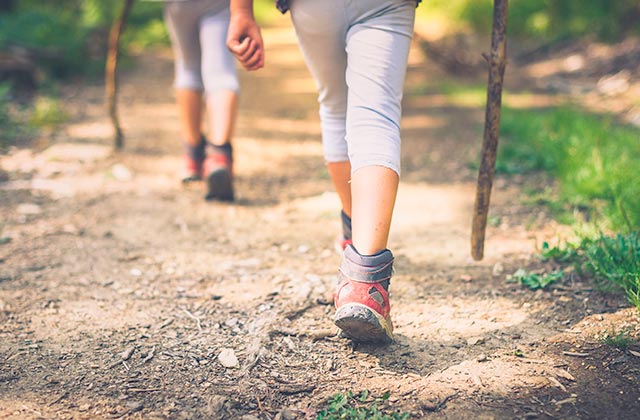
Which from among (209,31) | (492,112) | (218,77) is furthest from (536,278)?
(209,31)

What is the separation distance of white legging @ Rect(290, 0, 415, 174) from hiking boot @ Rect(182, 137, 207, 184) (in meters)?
1.82

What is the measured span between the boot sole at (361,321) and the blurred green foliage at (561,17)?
20.1 ft

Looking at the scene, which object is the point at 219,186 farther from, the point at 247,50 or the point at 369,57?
the point at 369,57

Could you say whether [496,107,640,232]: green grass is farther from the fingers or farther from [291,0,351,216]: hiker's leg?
the fingers

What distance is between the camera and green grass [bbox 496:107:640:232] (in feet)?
9.16

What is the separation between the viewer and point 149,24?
9.16 m

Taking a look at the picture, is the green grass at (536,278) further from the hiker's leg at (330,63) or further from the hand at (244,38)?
the hand at (244,38)

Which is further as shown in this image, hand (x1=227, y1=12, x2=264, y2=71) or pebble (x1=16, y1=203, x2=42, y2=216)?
pebble (x1=16, y1=203, x2=42, y2=216)

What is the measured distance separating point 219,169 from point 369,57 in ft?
5.01

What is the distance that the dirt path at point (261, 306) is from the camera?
1694mm

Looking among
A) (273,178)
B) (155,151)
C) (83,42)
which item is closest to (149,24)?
(83,42)

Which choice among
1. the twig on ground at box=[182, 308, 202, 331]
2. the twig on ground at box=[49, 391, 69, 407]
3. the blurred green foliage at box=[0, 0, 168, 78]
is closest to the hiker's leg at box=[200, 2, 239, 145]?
the twig on ground at box=[182, 308, 202, 331]

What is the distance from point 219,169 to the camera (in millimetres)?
3227

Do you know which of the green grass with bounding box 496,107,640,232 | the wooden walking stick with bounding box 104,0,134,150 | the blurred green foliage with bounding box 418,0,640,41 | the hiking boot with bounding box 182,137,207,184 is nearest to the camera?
the green grass with bounding box 496,107,640,232
